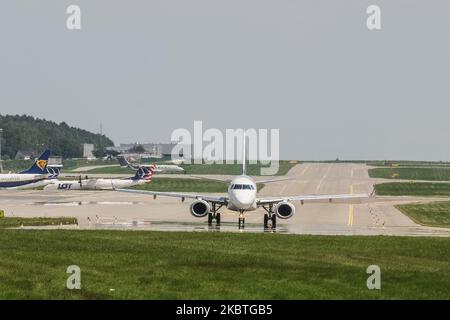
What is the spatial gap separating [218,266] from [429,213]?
52.3 m

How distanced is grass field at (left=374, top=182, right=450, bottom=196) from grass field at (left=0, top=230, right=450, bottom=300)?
253ft

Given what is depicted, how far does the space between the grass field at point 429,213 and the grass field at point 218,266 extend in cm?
2217

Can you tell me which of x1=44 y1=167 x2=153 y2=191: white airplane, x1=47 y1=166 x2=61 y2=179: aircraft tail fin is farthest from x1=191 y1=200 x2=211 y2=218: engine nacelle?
x1=47 y1=166 x2=61 y2=179: aircraft tail fin

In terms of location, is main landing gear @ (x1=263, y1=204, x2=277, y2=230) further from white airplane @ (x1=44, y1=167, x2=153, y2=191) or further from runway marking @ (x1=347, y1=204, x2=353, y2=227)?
white airplane @ (x1=44, y1=167, x2=153, y2=191)

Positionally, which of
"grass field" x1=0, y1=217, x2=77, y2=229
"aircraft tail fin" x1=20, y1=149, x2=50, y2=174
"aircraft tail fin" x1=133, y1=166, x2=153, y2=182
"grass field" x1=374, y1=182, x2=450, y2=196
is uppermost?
"aircraft tail fin" x1=20, y1=149, x2=50, y2=174

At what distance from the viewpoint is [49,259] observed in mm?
34250

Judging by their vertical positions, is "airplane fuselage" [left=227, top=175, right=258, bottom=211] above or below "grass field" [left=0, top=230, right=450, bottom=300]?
above

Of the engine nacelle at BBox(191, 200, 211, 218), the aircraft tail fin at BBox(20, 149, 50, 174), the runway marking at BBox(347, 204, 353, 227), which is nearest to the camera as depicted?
the engine nacelle at BBox(191, 200, 211, 218)

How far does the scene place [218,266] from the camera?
3272cm

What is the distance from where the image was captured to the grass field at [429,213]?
69.1 m

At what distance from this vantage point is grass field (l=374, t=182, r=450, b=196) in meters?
123
